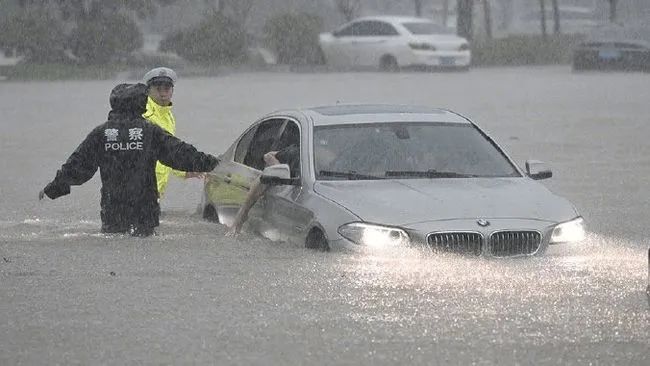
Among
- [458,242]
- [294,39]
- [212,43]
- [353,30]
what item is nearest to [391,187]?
[458,242]

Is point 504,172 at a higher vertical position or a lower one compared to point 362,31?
higher

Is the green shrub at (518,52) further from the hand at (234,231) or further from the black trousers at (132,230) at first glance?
the black trousers at (132,230)

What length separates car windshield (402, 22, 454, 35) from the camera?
4688 cm

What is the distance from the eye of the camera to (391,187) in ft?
40.5

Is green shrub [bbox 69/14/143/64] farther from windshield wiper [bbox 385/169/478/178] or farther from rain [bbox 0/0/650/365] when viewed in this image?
windshield wiper [bbox 385/169/478/178]

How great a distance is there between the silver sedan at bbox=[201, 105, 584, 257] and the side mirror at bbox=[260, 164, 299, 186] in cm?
1

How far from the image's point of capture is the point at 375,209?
11805 millimetres

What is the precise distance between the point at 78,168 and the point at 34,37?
116 feet

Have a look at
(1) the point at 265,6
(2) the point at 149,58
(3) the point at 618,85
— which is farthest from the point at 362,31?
(1) the point at 265,6

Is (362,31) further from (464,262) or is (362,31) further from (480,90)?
(464,262)

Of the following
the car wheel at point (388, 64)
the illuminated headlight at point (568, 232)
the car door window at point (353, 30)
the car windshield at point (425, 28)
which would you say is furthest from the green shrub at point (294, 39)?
the illuminated headlight at point (568, 232)

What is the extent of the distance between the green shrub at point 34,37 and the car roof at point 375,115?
34.6 metres

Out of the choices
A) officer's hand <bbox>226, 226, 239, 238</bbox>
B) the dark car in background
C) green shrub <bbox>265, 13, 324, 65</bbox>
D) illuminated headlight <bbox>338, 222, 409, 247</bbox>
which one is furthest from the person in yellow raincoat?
green shrub <bbox>265, 13, 324, 65</bbox>

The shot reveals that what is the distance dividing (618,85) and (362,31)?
9763mm
